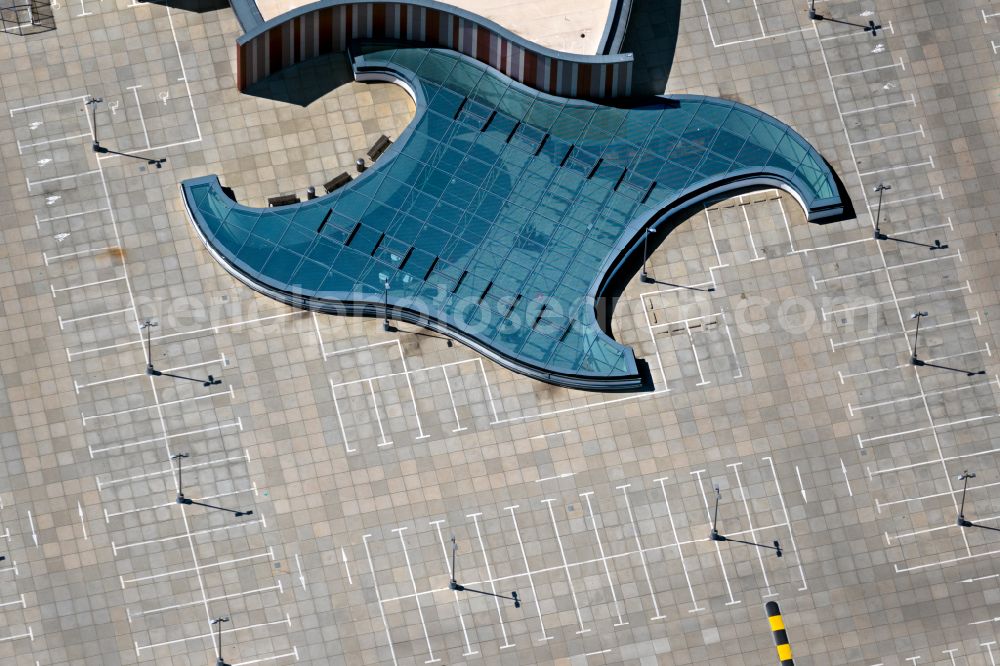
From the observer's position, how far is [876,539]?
14462 centimetres

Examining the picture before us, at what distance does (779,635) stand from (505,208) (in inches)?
1699

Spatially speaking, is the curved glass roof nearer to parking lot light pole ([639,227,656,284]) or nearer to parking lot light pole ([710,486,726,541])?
parking lot light pole ([639,227,656,284])

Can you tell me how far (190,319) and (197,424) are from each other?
9192 mm

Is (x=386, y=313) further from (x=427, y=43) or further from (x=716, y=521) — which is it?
(x=716, y=521)

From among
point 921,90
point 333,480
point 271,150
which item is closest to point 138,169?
point 271,150

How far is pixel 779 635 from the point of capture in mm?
142000

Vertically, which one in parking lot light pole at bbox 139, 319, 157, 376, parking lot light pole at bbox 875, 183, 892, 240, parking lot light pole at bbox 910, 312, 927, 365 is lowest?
parking lot light pole at bbox 910, 312, 927, 365

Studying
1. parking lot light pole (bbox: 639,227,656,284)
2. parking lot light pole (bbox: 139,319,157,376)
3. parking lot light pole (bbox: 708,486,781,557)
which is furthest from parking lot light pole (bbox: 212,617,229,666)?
parking lot light pole (bbox: 639,227,656,284)

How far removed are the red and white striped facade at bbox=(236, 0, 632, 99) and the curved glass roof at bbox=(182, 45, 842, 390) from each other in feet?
4.27

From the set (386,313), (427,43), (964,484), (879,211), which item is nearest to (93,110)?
(427,43)

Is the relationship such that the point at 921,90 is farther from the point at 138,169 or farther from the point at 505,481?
the point at 138,169

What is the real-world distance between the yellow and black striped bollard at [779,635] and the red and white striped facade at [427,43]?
152 ft

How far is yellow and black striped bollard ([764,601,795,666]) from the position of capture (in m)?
142

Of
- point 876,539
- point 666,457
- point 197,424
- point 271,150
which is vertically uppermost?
point 271,150
